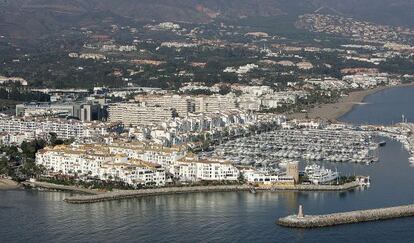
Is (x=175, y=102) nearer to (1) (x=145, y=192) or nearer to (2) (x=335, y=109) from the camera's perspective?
(2) (x=335, y=109)

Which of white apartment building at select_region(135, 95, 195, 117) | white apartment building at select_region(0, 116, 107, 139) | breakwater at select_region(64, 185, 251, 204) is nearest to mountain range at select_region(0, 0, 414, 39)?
white apartment building at select_region(135, 95, 195, 117)

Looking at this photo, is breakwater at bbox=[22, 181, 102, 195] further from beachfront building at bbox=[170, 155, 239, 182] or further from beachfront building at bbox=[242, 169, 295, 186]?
beachfront building at bbox=[242, 169, 295, 186]

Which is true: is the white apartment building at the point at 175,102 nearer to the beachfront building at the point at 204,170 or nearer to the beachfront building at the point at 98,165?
the beachfront building at the point at 98,165

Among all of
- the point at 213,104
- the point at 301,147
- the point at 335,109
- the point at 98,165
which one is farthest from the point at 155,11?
the point at 98,165

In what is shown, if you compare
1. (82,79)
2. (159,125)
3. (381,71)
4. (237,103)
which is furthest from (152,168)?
(381,71)

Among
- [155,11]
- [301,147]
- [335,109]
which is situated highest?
[155,11]

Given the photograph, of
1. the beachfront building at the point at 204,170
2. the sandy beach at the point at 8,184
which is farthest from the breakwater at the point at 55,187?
the beachfront building at the point at 204,170

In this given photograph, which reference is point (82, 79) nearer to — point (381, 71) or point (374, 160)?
point (381, 71)
